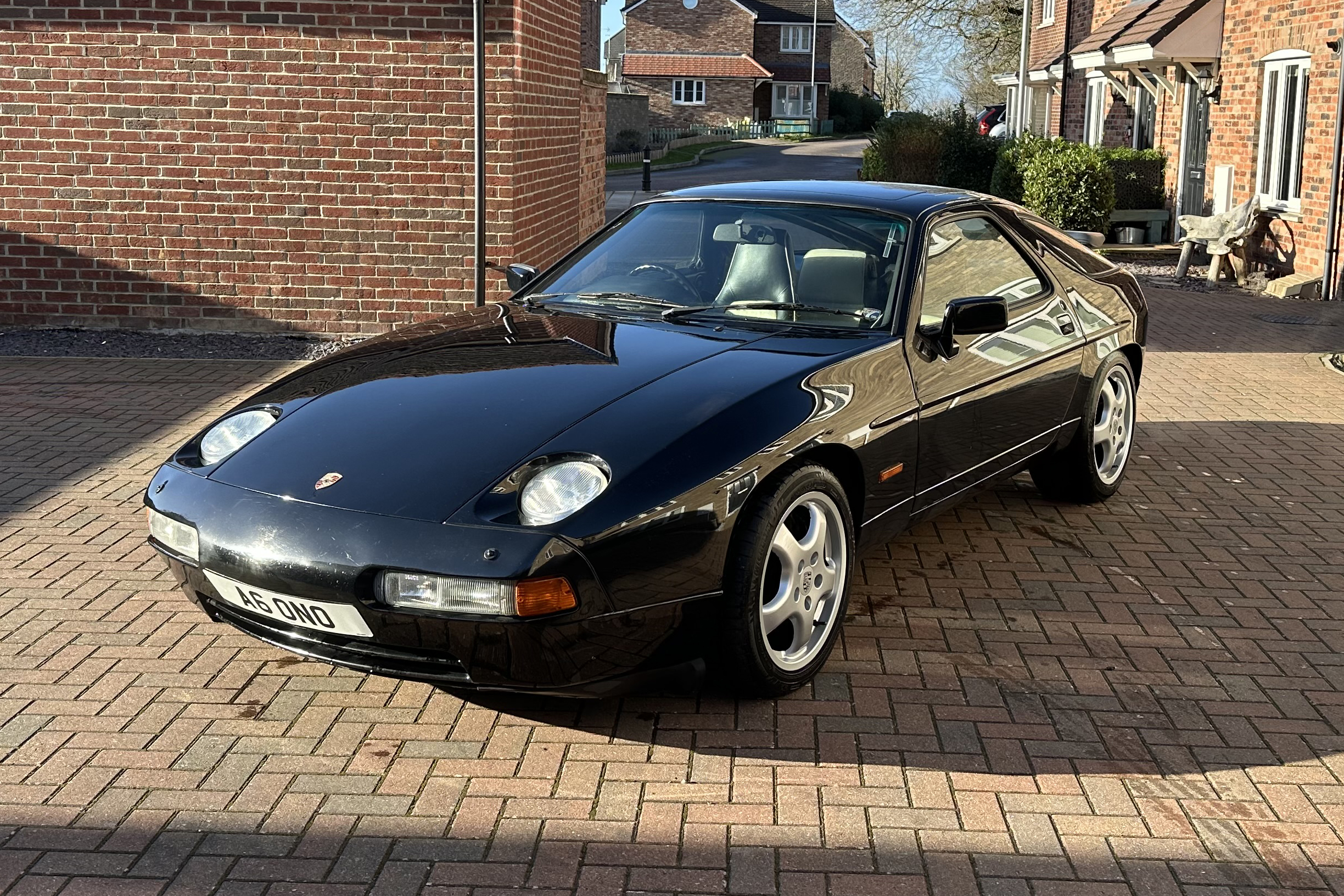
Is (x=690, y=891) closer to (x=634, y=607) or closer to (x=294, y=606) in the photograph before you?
(x=634, y=607)

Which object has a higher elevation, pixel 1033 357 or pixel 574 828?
pixel 1033 357

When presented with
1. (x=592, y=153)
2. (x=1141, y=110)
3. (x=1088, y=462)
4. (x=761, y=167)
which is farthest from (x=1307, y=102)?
(x=761, y=167)

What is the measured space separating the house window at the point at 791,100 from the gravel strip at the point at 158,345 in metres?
73.9

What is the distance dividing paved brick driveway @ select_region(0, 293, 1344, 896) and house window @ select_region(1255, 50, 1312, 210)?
10.9 metres

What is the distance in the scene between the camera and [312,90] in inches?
423

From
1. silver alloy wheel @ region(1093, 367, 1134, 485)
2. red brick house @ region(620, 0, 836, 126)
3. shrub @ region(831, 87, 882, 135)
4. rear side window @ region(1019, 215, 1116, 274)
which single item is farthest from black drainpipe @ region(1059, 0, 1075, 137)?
shrub @ region(831, 87, 882, 135)

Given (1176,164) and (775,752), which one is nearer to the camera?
(775,752)

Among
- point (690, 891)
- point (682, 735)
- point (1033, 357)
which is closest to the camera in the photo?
point (690, 891)

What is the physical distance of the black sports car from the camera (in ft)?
12.4

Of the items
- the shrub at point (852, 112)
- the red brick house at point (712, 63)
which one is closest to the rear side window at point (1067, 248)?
the red brick house at point (712, 63)

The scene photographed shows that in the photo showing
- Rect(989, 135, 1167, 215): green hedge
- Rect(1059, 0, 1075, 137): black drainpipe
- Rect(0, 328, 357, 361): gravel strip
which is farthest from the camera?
Rect(1059, 0, 1075, 137): black drainpipe

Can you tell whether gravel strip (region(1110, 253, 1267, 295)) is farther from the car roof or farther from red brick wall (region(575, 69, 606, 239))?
the car roof

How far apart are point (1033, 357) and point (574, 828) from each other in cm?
303

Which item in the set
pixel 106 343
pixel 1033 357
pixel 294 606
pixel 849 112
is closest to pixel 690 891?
pixel 294 606
